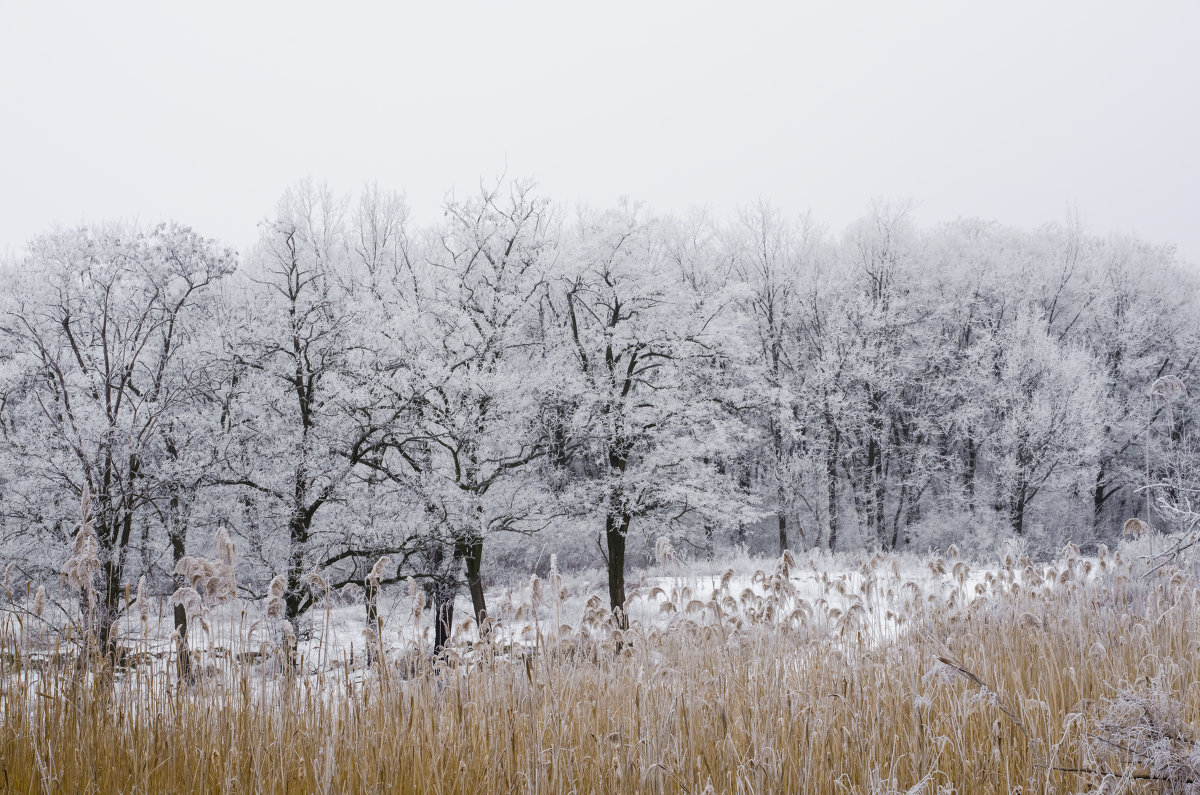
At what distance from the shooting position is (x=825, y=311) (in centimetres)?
3075

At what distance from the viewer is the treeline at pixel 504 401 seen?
1592 centimetres

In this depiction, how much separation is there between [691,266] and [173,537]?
22652mm

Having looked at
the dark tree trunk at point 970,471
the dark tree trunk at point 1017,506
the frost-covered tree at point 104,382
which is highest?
the frost-covered tree at point 104,382

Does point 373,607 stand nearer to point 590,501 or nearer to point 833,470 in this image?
point 590,501

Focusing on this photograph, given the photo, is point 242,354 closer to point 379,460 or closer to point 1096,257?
point 379,460

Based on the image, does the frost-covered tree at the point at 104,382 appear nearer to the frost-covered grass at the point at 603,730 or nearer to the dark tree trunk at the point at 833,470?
the frost-covered grass at the point at 603,730

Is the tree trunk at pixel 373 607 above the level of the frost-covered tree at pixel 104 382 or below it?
below

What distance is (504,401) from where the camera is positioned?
16922 millimetres

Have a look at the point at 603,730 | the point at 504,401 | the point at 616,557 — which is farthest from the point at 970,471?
the point at 603,730

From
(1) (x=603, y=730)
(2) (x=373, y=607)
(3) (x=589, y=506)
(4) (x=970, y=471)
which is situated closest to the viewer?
(1) (x=603, y=730)

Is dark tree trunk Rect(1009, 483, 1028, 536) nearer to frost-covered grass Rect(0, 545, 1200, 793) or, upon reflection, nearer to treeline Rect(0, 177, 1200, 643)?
treeline Rect(0, 177, 1200, 643)

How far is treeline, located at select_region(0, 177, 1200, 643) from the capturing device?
52.2 feet

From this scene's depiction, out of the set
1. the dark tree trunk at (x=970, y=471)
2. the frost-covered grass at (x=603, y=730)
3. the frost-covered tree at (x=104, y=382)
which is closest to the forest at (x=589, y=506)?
the frost-covered grass at (x=603, y=730)

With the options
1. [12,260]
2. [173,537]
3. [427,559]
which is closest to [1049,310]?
[427,559]
